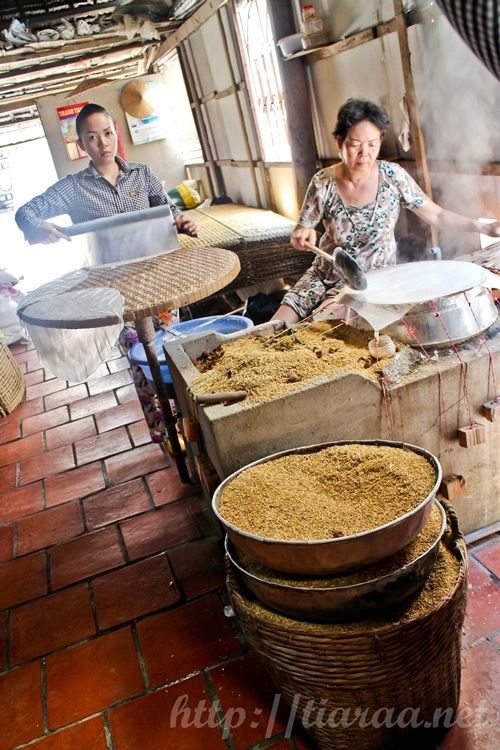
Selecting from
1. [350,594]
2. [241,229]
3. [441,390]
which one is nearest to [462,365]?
[441,390]

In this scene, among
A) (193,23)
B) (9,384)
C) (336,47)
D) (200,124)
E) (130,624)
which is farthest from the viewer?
(200,124)

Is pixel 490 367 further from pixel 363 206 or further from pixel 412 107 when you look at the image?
pixel 412 107

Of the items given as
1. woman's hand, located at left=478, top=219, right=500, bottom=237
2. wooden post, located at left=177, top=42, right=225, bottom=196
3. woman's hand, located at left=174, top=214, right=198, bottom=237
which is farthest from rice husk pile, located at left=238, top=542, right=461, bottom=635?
wooden post, located at left=177, top=42, right=225, bottom=196

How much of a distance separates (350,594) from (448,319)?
1.35m

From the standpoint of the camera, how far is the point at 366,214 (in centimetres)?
377

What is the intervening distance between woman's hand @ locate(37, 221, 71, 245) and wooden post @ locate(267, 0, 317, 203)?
116 inches

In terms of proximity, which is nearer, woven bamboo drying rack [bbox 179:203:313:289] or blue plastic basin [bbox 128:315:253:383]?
blue plastic basin [bbox 128:315:253:383]

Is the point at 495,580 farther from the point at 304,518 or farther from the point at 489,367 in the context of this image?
the point at 304,518

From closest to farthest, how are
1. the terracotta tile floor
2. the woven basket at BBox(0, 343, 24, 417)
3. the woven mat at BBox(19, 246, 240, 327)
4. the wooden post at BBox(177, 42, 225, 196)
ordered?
the terracotta tile floor → the woven mat at BBox(19, 246, 240, 327) → the woven basket at BBox(0, 343, 24, 417) → the wooden post at BBox(177, 42, 225, 196)

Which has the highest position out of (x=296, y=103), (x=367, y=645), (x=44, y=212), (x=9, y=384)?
(x=296, y=103)

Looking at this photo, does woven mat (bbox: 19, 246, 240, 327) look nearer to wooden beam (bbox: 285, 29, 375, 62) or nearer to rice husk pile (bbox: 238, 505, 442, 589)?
rice husk pile (bbox: 238, 505, 442, 589)

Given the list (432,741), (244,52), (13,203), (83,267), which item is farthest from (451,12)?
(13,203)

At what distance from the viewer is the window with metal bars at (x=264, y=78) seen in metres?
6.21

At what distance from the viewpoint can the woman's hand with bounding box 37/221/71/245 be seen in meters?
3.47
